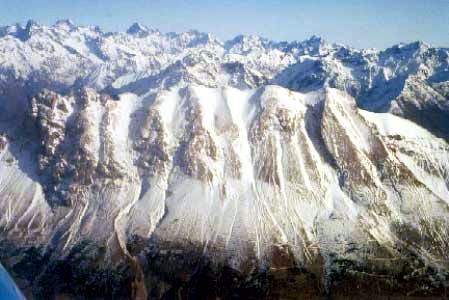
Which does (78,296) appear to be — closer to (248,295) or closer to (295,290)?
(248,295)

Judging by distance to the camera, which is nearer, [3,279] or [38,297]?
[3,279]

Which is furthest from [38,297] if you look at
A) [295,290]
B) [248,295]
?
[295,290]

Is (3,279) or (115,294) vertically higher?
(3,279)

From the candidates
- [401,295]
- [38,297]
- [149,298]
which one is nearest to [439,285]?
[401,295]

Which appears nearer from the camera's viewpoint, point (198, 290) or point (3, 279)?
point (3, 279)

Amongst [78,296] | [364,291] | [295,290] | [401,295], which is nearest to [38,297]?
[78,296]

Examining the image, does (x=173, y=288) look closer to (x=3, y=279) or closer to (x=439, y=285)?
(x=439, y=285)

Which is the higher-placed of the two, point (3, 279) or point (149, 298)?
point (3, 279)
